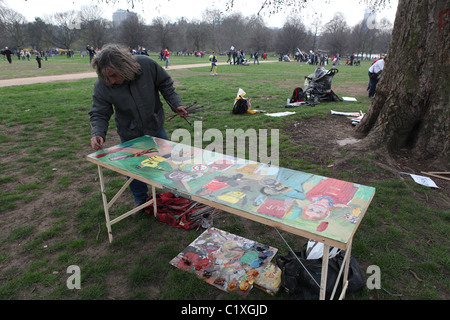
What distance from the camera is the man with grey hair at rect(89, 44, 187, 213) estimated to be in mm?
2557

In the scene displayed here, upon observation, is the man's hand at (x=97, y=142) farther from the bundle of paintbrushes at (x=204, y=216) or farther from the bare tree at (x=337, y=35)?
the bare tree at (x=337, y=35)

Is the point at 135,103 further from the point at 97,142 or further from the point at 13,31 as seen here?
the point at 13,31

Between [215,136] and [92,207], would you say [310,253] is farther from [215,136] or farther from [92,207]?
[215,136]

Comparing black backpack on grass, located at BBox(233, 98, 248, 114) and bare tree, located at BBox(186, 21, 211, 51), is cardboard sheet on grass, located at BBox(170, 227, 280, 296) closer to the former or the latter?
black backpack on grass, located at BBox(233, 98, 248, 114)

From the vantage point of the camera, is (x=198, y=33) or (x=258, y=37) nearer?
(x=258, y=37)

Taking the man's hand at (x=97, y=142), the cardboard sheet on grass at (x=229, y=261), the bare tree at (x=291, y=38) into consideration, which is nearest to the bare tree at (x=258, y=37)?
the bare tree at (x=291, y=38)

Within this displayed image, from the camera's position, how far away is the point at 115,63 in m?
2.52

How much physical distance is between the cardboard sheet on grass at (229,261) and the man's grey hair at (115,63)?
5.85 feet

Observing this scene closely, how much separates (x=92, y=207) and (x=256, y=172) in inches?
89.7

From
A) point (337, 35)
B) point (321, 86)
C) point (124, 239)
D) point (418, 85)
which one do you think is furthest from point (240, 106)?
point (337, 35)

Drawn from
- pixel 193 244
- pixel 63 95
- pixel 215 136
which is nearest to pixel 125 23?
pixel 63 95

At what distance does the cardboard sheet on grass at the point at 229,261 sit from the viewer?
2336mm

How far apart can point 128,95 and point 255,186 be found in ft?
5.16

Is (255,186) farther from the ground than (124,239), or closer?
farther from the ground
